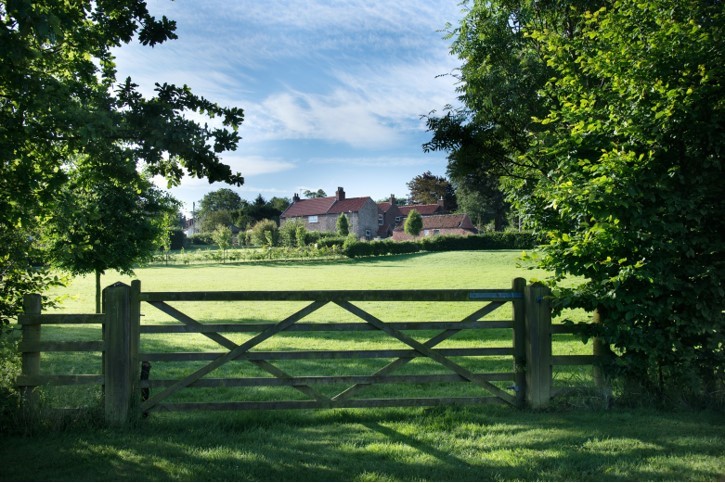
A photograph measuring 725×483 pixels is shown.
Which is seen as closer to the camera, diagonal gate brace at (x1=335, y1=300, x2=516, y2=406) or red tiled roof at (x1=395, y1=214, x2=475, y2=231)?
diagonal gate brace at (x1=335, y1=300, x2=516, y2=406)

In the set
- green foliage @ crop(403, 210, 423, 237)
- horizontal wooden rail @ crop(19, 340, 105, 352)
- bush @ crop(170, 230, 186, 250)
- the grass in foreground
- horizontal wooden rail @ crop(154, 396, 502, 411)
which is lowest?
the grass in foreground

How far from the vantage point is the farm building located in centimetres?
9025

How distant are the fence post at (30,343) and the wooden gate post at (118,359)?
79 cm

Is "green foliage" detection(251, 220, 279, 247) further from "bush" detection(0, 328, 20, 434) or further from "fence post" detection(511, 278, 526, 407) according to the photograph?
"fence post" detection(511, 278, 526, 407)

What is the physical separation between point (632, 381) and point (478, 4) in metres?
11.4

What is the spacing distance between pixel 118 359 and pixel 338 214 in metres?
90.7

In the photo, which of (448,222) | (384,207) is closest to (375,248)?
(448,222)

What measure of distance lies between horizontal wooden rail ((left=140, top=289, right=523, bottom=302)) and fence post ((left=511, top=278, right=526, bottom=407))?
0.30 feet

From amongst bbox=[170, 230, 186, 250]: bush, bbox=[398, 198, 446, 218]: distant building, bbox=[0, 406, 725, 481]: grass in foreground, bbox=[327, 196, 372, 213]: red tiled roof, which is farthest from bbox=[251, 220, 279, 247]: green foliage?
bbox=[0, 406, 725, 481]: grass in foreground

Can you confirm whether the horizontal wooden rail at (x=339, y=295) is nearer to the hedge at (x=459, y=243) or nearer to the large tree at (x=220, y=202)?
the hedge at (x=459, y=243)

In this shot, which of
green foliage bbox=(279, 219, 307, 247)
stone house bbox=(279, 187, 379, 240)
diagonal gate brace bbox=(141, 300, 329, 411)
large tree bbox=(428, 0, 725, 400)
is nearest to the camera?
diagonal gate brace bbox=(141, 300, 329, 411)

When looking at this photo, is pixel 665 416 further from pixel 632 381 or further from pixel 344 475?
pixel 344 475

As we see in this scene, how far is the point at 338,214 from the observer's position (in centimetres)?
9631

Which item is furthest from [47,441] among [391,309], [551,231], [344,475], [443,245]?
[443,245]
